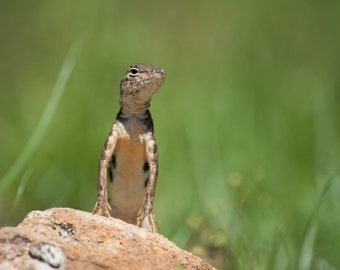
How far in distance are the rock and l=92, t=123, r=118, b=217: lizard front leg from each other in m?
0.84

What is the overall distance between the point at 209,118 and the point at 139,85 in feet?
17.2

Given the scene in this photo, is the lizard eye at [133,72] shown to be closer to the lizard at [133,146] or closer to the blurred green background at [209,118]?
the lizard at [133,146]

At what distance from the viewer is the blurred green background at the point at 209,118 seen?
8.48m

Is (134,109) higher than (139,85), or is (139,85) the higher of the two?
(139,85)

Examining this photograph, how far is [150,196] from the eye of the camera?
21.1 feet

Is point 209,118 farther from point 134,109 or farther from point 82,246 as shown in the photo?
point 82,246

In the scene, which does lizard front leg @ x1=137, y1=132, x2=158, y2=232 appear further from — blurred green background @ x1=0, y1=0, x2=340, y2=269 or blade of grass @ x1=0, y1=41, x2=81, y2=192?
blade of grass @ x1=0, y1=41, x2=81, y2=192

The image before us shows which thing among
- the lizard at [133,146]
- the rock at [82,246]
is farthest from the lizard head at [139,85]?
the rock at [82,246]

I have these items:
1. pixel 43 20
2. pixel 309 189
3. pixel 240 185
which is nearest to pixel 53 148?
pixel 309 189

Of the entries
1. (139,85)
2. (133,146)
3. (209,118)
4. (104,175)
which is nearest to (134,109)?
(139,85)

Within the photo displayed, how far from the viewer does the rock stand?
4.59 metres

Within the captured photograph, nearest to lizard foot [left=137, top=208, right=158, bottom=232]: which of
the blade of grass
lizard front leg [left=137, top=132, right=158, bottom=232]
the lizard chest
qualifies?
lizard front leg [left=137, top=132, right=158, bottom=232]

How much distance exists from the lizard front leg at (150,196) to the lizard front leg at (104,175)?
0.79 feet

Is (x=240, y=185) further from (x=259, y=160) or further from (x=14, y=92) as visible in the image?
(x=14, y=92)
